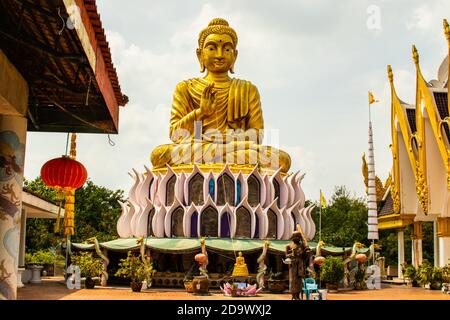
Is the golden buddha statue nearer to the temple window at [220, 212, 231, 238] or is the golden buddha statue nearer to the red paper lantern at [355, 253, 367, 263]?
the temple window at [220, 212, 231, 238]

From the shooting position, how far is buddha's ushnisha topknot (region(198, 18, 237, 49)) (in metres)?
24.4

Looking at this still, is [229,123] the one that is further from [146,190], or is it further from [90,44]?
[90,44]

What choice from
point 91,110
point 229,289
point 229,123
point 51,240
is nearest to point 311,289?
point 229,289

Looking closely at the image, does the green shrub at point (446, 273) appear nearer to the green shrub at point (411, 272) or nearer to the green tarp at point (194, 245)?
the green shrub at point (411, 272)

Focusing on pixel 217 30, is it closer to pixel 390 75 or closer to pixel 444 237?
pixel 390 75

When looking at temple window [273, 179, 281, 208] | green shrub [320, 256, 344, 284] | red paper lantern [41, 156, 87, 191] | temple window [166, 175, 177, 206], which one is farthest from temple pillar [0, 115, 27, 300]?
temple window [273, 179, 281, 208]

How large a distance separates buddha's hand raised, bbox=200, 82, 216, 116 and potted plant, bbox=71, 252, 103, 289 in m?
6.87

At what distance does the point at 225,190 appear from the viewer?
20547 millimetres

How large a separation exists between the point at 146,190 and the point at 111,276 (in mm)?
3279

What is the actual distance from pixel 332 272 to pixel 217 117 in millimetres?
7937

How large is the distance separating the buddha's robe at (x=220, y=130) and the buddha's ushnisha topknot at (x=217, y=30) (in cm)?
179

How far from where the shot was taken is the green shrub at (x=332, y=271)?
18484 millimetres

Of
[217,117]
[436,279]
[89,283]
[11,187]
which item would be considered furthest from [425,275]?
[11,187]
